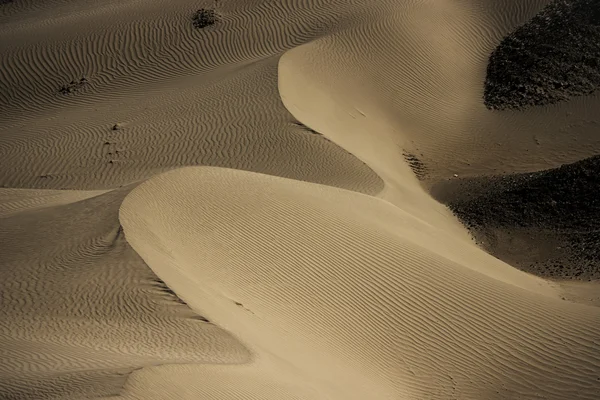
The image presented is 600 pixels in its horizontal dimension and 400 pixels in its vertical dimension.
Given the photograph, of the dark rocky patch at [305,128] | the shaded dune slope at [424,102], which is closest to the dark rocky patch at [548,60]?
the shaded dune slope at [424,102]

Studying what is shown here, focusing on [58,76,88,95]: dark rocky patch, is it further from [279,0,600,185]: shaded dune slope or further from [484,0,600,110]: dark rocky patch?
[484,0,600,110]: dark rocky patch

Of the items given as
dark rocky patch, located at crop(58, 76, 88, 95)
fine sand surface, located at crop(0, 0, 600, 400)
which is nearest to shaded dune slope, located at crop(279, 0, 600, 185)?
fine sand surface, located at crop(0, 0, 600, 400)

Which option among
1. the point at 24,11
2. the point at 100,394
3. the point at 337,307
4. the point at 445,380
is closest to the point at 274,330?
the point at 337,307

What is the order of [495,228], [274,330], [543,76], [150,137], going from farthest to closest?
1. [543,76]
2. [150,137]
3. [495,228]
4. [274,330]

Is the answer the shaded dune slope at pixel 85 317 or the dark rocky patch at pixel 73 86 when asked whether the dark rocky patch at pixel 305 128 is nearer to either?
the shaded dune slope at pixel 85 317

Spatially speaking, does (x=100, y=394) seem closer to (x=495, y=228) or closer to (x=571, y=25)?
(x=495, y=228)

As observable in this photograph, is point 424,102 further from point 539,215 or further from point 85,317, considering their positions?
point 85,317

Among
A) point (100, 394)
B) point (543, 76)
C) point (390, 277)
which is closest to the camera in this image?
point (100, 394)

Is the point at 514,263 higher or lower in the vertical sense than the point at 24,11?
lower

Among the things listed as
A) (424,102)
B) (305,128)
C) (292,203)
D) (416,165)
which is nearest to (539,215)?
(416,165)
